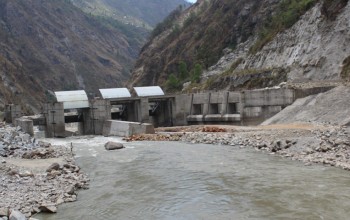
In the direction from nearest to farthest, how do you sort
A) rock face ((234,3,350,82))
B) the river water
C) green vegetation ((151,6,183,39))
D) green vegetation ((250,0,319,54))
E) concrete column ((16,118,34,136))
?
the river water, concrete column ((16,118,34,136)), rock face ((234,3,350,82)), green vegetation ((250,0,319,54)), green vegetation ((151,6,183,39))

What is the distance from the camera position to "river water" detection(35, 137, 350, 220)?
44.8 ft

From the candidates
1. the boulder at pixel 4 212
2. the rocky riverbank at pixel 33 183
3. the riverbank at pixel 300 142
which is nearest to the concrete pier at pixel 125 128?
the riverbank at pixel 300 142

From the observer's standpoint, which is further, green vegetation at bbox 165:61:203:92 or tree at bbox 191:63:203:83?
green vegetation at bbox 165:61:203:92

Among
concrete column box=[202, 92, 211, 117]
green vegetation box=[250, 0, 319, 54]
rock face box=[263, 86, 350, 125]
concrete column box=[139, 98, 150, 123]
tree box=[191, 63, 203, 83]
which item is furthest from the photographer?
tree box=[191, 63, 203, 83]

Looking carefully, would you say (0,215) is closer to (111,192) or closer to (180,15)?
(111,192)

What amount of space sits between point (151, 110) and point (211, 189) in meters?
41.3

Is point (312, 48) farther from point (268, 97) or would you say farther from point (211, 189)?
point (211, 189)

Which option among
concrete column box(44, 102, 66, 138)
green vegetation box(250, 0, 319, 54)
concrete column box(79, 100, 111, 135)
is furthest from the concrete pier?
green vegetation box(250, 0, 319, 54)

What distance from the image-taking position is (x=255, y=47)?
211ft

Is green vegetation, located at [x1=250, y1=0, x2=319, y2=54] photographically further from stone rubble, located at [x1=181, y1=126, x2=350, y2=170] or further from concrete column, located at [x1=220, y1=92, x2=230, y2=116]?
stone rubble, located at [x1=181, y1=126, x2=350, y2=170]

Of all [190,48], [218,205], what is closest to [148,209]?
[218,205]

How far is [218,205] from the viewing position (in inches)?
568

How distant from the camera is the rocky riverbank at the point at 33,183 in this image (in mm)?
13906

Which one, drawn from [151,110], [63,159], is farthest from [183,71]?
[63,159]
